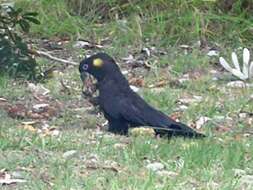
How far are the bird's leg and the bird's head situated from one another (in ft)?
1.05

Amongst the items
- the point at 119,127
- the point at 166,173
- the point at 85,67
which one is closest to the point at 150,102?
the point at 85,67

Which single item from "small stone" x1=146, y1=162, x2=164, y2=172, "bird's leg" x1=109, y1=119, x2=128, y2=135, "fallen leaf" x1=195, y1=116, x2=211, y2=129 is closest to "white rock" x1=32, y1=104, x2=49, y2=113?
"bird's leg" x1=109, y1=119, x2=128, y2=135

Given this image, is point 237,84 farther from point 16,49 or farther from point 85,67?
point 85,67

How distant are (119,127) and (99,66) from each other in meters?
0.42

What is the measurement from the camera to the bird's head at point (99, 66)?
19.3 ft

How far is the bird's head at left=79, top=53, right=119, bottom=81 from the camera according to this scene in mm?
5871

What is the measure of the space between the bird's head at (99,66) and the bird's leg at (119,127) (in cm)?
32

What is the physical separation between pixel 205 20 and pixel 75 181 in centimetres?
455

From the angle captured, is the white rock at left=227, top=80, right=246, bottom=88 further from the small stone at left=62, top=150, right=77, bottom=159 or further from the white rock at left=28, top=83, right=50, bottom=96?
the small stone at left=62, top=150, right=77, bottom=159

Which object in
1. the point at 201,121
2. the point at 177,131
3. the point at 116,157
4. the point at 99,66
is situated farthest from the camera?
the point at 201,121

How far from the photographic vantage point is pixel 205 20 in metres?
8.88

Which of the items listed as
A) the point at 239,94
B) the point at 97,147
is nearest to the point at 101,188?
the point at 97,147

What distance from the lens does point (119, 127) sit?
18.7ft

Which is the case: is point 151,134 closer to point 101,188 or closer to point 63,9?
point 101,188
